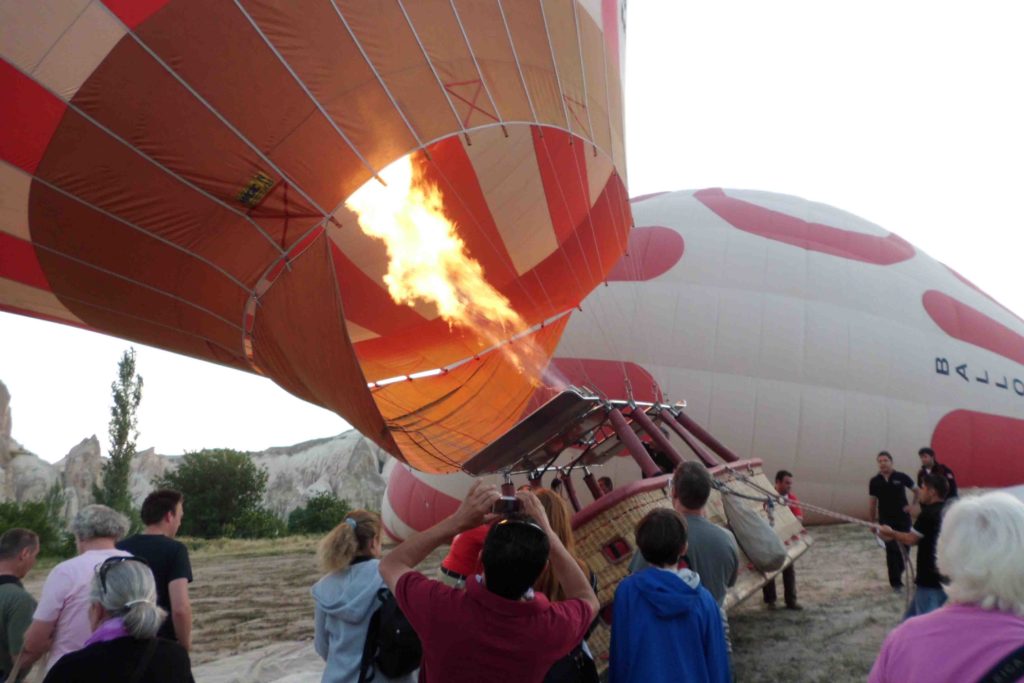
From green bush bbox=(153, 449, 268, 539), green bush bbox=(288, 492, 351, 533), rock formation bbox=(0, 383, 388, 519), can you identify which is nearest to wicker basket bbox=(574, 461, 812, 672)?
green bush bbox=(288, 492, 351, 533)

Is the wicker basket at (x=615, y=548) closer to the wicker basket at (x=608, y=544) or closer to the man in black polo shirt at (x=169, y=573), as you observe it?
the wicker basket at (x=608, y=544)

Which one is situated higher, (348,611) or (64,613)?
(64,613)

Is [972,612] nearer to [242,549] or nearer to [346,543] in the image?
[346,543]

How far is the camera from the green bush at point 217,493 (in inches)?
1020

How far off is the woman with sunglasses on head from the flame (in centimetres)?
284

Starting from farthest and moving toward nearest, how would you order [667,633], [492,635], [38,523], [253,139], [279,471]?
1. [279,471]
2. [38,523]
3. [253,139]
4. [667,633]
5. [492,635]

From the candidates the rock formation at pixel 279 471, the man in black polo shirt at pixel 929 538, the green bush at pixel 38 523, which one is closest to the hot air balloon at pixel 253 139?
the man in black polo shirt at pixel 929 538

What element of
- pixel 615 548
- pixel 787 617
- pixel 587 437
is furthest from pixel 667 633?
pixel 787 617

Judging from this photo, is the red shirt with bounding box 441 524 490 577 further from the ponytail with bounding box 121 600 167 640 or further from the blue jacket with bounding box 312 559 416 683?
the ponytail with bounding box 121 600 167 640

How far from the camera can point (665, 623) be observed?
175cm

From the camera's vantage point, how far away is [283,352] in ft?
13.4

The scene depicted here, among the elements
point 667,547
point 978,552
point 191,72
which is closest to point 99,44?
point 191,72

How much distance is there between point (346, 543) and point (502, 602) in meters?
1.11

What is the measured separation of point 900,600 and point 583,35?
4373 mm
